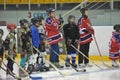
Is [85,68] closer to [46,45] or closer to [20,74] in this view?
[46,45]

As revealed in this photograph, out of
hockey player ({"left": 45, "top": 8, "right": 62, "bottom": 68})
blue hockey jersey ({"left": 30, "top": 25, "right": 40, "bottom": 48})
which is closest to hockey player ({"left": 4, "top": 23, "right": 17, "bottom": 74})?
blue hockey jersey ({"left": 30, "top": 25, "right": 40, "bottom": 48})

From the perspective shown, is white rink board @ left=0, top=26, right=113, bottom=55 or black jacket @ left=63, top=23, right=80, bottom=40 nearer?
black jacket @ left=63, top=23, right=80, bottom=40

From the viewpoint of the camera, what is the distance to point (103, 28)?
41.9 ft

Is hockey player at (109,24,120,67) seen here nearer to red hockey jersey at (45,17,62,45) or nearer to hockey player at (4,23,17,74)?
red hockey jersey at (45,17,62,45)

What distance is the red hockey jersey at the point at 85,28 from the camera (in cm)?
1005

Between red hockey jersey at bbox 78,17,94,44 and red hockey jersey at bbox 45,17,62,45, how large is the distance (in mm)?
719

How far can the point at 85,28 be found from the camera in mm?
10094

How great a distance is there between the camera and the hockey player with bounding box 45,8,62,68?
9.40 metres

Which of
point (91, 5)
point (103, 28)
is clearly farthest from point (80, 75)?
point (91, 5)

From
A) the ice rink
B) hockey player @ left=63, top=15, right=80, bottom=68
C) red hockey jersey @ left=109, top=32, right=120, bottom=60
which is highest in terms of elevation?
hockey player @ left=63, top=15, right=80, bottom=68

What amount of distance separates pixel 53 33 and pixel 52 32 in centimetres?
3

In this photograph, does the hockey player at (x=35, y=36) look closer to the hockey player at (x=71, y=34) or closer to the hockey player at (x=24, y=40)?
the hockey player at (x=24, y=40)

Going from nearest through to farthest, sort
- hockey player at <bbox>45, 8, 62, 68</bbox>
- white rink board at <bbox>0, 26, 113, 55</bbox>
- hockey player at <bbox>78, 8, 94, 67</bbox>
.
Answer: hockey player at <bbox>45, 8, 62, 68</bbox>, hockey player at <bbox>78, 8, 94, 67</bbox>, white rink board at <bbox>0, 26, 113, 55</bbox>

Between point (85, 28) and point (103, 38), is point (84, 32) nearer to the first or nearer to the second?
point (85, 28)
